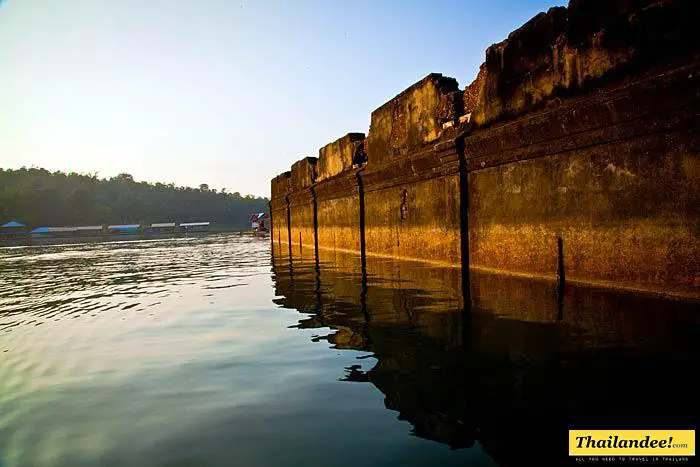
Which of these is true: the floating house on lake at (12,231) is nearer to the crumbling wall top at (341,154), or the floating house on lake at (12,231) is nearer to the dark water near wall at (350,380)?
the crumbling wall top at (341,154)

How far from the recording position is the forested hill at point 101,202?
7625 cm

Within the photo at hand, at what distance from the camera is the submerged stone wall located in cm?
320

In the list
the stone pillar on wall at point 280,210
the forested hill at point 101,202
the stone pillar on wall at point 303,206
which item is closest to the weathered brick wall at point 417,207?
the stone pillar on wall at point 303,206

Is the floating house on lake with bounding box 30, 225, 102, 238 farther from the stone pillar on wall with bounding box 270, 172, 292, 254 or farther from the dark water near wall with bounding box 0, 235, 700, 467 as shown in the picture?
the dark water near wall with bounding box 0, 235, 700, 467

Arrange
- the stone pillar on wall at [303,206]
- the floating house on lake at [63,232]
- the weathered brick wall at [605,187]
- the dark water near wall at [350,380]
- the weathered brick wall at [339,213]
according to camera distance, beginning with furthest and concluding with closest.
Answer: the floating house on lake at [63,232], the stone pillar on wall at [303,206], the weathered brick wall at [339,213], the weathered brick wall at [605,187], the dark water near wall at [350,380]

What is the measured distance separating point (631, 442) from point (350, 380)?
45.5 inches

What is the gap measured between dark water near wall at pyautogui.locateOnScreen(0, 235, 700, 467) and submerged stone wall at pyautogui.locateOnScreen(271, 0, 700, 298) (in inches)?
18.0

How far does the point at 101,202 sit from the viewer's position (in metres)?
91.9

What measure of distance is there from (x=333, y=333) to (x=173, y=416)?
4.61 feet

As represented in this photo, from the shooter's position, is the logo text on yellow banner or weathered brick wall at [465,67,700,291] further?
weathered brick wall at [465,67,700,291]

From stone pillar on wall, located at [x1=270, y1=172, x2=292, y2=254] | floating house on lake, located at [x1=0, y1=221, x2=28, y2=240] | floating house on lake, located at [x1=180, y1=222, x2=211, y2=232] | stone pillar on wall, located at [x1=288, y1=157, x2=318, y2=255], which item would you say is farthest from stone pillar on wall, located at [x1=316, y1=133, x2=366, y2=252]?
floating house on lake, located at [x1=180, y1=222, x2=211, y2=232]

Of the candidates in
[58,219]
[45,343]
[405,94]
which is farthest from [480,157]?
[58,219]

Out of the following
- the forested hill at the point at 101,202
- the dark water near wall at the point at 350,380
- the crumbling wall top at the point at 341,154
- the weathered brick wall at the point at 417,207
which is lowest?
the dark water near wall at the point at 350,380

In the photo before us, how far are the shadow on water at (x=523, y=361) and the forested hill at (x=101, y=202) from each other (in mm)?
82620
